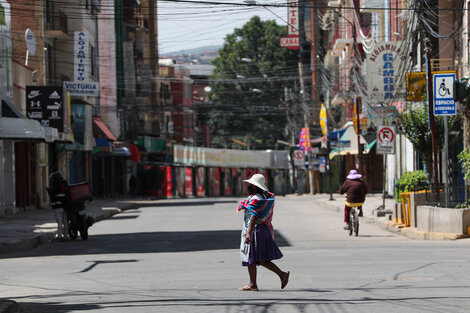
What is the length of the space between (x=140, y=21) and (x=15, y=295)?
71275 mm

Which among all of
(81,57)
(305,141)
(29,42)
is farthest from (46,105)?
(305,141)

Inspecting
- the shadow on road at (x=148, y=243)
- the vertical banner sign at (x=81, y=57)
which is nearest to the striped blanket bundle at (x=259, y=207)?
the shadow on road at (x=148, y=243)

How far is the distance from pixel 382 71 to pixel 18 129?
15.1m

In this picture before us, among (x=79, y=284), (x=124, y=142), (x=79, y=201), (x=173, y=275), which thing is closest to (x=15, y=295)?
(x=79, y=284)

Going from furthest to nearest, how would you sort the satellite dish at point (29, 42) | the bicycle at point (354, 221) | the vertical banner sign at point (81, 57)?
the vertical banner sign at point (81, 57) → the satellite dish at point (29, 42) → the bicycle at point (354, 221)

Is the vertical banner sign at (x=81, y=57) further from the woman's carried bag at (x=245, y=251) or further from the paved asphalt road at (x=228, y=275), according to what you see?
the woman's carried bag at (x=245, y=251)

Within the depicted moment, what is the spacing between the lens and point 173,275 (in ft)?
49.1

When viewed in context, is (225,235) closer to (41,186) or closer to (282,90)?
(41,186)

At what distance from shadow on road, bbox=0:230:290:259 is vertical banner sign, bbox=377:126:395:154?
7685mm

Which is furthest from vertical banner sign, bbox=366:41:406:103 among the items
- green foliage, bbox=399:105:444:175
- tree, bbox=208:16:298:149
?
tree, bbox=208:16:298:149

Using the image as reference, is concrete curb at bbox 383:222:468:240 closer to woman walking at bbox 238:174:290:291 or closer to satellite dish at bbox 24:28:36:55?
woman walking at bbox 238:174:290:291

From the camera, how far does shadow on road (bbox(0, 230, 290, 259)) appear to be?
67.7ft

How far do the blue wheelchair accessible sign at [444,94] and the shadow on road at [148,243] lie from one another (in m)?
4.80

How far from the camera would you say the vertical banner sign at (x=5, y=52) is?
35.0 m
